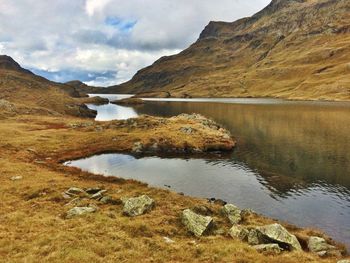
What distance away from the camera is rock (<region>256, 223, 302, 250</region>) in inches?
1081

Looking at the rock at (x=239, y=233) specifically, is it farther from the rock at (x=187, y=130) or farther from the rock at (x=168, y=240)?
the rock at (x=187, y=130)

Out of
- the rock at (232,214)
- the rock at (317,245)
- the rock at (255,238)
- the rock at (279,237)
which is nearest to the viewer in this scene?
the rock at (279,237)

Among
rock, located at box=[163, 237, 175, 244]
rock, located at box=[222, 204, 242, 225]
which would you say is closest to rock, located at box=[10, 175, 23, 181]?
rock, located at box=[163, 237, 175, 244]

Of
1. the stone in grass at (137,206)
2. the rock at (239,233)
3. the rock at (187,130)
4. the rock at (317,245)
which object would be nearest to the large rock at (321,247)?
the rock at (317,245)

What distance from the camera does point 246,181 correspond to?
54688 mm

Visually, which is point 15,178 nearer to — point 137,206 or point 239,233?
point 137,206

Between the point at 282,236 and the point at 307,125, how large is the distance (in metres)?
95.9

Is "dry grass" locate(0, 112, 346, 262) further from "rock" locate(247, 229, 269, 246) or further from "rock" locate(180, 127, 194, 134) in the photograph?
"rock" locate(180, 127, 194, 134)

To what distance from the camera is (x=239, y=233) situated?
29.0 metres

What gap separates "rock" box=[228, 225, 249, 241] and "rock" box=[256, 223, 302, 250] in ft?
3.50

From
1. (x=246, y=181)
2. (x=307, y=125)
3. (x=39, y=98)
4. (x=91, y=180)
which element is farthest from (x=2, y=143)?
(x=39, y=98)

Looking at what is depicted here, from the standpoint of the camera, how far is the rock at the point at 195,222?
94.2 ft

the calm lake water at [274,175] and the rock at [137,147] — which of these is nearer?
the calm lake water at [274,175]

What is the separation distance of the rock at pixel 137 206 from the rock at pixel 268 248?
10.7 m
